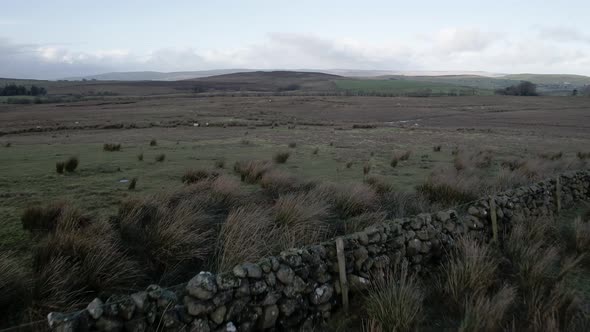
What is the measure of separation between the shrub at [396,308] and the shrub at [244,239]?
1.81 meters

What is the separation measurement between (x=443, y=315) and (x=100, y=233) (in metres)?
5.37

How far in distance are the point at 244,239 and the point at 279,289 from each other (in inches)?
59.8

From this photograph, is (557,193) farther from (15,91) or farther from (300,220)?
(15,91)

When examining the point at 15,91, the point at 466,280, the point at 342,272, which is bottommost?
the point at 466,280

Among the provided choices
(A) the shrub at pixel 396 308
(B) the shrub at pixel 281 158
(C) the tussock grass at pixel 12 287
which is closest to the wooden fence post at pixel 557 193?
(A) the shrub at pixel 396 308

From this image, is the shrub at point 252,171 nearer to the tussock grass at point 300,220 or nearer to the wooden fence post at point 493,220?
the tussock grass at point 300,220

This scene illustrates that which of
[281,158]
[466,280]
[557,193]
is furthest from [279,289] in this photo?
[281,158]

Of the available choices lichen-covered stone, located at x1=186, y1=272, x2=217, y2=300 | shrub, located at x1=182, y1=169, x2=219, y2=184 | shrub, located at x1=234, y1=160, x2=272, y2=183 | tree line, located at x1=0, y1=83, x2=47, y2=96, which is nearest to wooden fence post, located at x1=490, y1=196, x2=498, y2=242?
lichen-covered stone, located at x1=186, y1=272, x2=217, y2=300

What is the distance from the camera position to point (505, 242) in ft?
27.9

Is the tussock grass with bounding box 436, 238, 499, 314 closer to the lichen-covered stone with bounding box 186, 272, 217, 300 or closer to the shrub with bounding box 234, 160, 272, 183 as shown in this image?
the lichen-covered stone with bounding box 186, 272, 217, 300

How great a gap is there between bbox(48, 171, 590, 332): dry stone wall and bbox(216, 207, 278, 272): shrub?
79 centimetres

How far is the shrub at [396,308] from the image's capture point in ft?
17.4

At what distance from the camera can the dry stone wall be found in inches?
176

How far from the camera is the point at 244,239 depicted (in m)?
6.81
